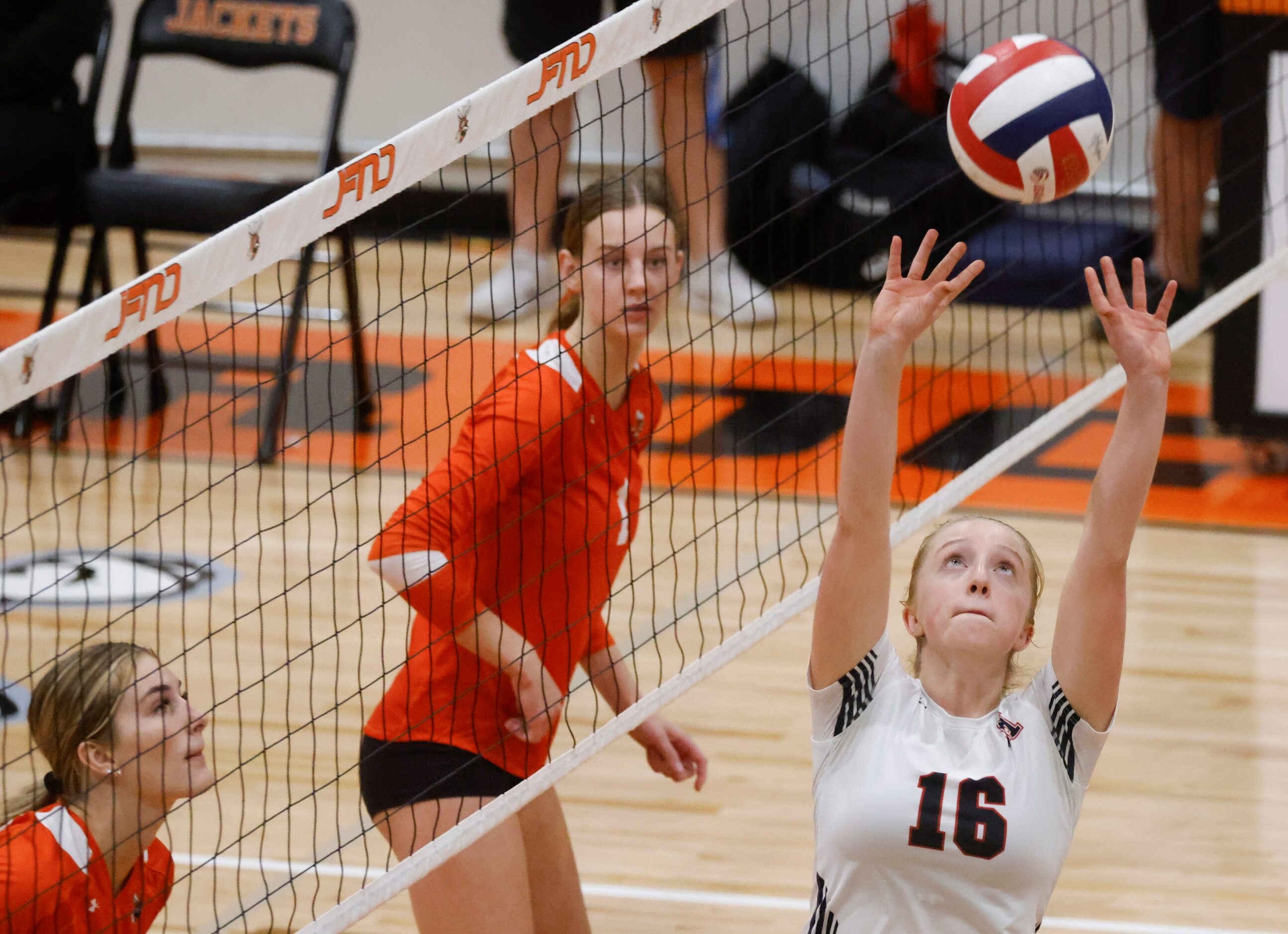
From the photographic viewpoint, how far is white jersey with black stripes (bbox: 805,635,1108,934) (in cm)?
210

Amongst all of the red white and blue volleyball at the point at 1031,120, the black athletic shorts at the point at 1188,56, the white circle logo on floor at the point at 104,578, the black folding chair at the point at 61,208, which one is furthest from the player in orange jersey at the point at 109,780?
the black athletic shorts at the point at 1188,56

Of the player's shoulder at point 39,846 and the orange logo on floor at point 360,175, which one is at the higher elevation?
the orange logo on floor at point 360,175

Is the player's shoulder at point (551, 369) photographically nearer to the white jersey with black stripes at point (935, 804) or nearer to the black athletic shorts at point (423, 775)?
the black athletic shorts at point (423, 775)

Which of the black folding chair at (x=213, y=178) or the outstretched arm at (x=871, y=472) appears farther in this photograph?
the black folding chair at (x=213, y=178)

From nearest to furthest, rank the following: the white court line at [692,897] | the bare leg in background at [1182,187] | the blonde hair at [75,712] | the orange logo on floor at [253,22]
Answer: the blonde hair at [75,712]
the white court line at [692,897]
the orange logo on floor at [253,22]
the bare leg in background at [1182,187]

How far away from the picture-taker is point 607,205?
9.16 ft

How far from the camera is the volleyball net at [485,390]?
2.71 m

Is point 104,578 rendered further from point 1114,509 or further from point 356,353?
point 1114,509

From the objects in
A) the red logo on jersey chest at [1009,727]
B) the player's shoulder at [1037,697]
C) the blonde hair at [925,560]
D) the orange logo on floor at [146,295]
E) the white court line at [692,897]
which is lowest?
the white court line at [692,897]

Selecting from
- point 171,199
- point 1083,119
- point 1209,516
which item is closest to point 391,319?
point 171,199

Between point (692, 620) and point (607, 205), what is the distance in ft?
6.83

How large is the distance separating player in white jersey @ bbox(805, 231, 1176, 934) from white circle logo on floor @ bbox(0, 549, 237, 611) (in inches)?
105

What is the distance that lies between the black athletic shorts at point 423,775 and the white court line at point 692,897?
521 mm

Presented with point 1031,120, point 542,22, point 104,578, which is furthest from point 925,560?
point 542,22
